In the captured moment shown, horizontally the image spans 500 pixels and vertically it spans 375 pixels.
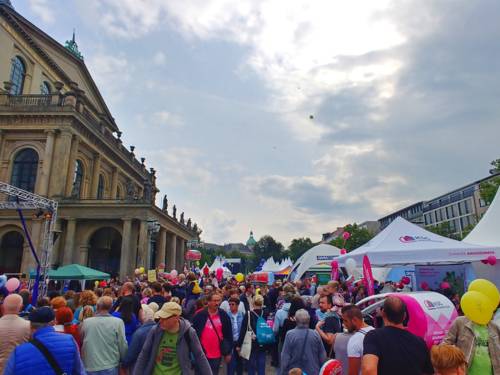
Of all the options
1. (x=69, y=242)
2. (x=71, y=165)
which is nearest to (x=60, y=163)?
(x=71, y=165)

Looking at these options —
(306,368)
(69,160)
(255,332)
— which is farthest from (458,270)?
(69,160)

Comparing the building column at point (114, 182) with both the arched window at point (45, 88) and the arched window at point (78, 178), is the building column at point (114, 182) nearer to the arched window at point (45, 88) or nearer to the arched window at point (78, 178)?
the arched window at point (78, 178)

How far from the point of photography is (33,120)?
96.1 feet

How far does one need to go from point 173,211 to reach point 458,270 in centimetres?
3105

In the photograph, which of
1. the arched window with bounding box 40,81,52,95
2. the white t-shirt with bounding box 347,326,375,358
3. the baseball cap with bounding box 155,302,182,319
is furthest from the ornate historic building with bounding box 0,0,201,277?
the white t-shirt with bounding box 347,326,375,358

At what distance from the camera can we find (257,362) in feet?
23.7

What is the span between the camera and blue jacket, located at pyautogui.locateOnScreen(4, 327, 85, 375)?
3.39 meters

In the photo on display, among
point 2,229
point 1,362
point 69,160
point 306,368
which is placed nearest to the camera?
point 1,362

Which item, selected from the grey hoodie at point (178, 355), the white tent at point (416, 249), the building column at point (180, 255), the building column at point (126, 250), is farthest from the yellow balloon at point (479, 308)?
the building column at point (180, 255)

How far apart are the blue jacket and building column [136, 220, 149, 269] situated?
2465cm

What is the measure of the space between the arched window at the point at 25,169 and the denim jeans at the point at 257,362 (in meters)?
28.4

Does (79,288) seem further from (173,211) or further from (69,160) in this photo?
(173,211)

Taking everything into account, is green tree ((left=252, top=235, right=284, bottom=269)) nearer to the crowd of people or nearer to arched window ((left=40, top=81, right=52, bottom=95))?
arched window ((left=40, top=81, right=52, bottom=95))

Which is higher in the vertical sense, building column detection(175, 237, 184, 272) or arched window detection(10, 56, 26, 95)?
arched window detection(10, 56, 26, 95)
